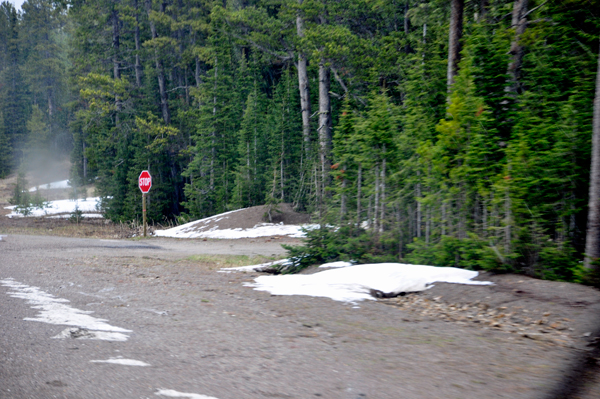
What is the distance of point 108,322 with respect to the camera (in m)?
5.83

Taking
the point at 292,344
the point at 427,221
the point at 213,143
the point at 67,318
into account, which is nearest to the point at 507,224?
the point at 427,221

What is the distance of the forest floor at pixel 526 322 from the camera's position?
4.23 m

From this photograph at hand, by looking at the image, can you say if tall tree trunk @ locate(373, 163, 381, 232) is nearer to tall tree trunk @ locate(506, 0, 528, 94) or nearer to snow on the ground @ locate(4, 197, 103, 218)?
tall tree trunk @ locate(506, 0, 528, 94)

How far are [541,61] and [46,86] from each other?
307ft

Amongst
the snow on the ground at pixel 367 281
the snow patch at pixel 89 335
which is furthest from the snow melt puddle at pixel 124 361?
the snow on the ground at pixel 367 281

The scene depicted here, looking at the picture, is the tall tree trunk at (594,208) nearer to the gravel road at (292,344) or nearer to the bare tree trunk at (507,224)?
the gravel road at (292,344)

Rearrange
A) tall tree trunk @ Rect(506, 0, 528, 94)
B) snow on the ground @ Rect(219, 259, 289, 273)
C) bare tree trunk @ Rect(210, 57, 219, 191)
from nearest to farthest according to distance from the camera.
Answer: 1. tall tree trunk @ Rect(506, 0, 528, 94)
2. snow on the ground @ Rect(219, 259, 289, 273)
3. bare tree trunk @ Rect(210, 57, 219, 191)

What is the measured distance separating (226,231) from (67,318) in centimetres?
1772

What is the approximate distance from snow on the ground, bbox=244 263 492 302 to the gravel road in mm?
339

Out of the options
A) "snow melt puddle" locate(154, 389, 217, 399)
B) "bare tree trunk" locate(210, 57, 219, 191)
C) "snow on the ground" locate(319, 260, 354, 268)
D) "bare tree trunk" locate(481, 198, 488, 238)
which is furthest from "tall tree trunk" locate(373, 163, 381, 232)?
"bare tree trunk" locate(210, 57, 219, 191)

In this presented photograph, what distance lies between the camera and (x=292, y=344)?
5.02 metres

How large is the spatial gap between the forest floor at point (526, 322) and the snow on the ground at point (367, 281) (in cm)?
26

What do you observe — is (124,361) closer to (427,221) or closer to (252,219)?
(427,221)

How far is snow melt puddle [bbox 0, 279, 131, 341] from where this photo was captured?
5223 mm
